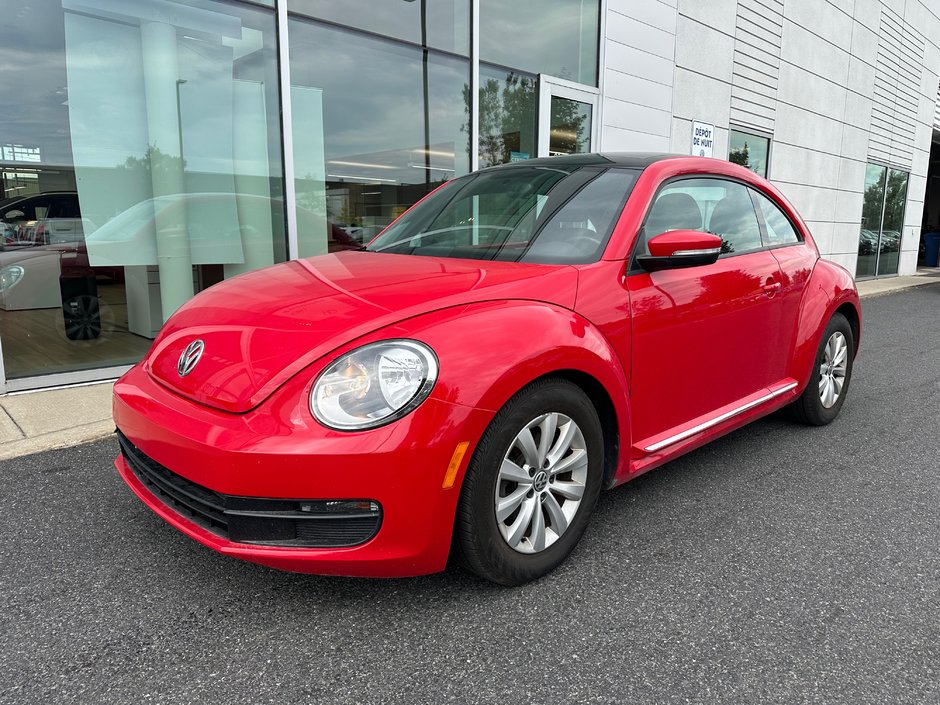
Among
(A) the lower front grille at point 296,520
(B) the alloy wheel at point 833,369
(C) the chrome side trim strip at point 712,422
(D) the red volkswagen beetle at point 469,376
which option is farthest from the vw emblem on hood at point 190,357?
(B) the alloy wheel at point 833,369

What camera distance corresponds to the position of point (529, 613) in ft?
6.94

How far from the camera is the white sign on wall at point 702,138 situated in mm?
10500

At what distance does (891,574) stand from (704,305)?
1.20 meters

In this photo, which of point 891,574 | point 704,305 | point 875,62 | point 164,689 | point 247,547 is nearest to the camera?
point 164,689

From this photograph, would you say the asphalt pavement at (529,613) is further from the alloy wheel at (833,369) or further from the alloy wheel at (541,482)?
the alloy wheel at (833,369)

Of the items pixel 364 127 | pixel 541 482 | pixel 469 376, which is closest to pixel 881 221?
pixel 364 127

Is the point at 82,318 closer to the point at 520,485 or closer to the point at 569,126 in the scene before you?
the point at 520,485

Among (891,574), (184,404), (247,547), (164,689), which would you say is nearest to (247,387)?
(184,404)

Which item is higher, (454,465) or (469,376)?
(469,376)

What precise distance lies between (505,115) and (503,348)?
22.3ft

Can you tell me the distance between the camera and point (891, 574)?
94.0 inches

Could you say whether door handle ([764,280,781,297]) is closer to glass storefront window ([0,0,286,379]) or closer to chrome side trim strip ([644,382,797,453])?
chrome side trim strip ([644,382,797,453])

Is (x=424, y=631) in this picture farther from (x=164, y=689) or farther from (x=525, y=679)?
(x=164, y=689)

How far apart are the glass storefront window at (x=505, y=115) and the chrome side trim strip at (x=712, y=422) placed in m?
5.15
